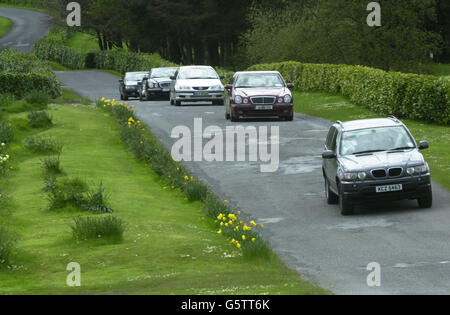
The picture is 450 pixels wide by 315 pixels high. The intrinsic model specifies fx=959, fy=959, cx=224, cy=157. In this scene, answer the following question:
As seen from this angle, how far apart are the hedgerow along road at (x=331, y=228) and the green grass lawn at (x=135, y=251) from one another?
80 centimetres

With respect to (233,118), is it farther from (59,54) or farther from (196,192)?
(59,54)

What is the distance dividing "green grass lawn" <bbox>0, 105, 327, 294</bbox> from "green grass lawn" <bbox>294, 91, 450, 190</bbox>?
6.32m

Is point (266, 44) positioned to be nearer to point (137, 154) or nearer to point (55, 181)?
point (137, 154)

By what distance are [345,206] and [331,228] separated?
3.77 feet

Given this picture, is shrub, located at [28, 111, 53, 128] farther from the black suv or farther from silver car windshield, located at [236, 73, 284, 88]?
the black suv

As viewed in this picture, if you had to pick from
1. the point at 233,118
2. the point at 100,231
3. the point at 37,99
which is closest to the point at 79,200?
the point at 100,231

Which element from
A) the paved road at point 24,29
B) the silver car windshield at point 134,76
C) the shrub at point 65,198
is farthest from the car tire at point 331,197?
the paved road at point 24,29

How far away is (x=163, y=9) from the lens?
8694cm

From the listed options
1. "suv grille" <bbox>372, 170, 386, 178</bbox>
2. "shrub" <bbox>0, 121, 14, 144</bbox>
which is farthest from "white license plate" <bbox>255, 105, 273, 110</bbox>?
"suv grille" <bbox>372, 170, 386, 178</bbox>

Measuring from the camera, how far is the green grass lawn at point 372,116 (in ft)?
73.2

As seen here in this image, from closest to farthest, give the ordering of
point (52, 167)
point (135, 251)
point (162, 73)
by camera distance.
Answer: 1. point (135, 251)
2. point (52, 167)
3. point (162, 73)

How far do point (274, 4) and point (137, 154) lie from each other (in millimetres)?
68771

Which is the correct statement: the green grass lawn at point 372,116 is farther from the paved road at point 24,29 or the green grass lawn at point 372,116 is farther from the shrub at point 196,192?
the paved road at point 24,29

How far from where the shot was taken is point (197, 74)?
142ft
